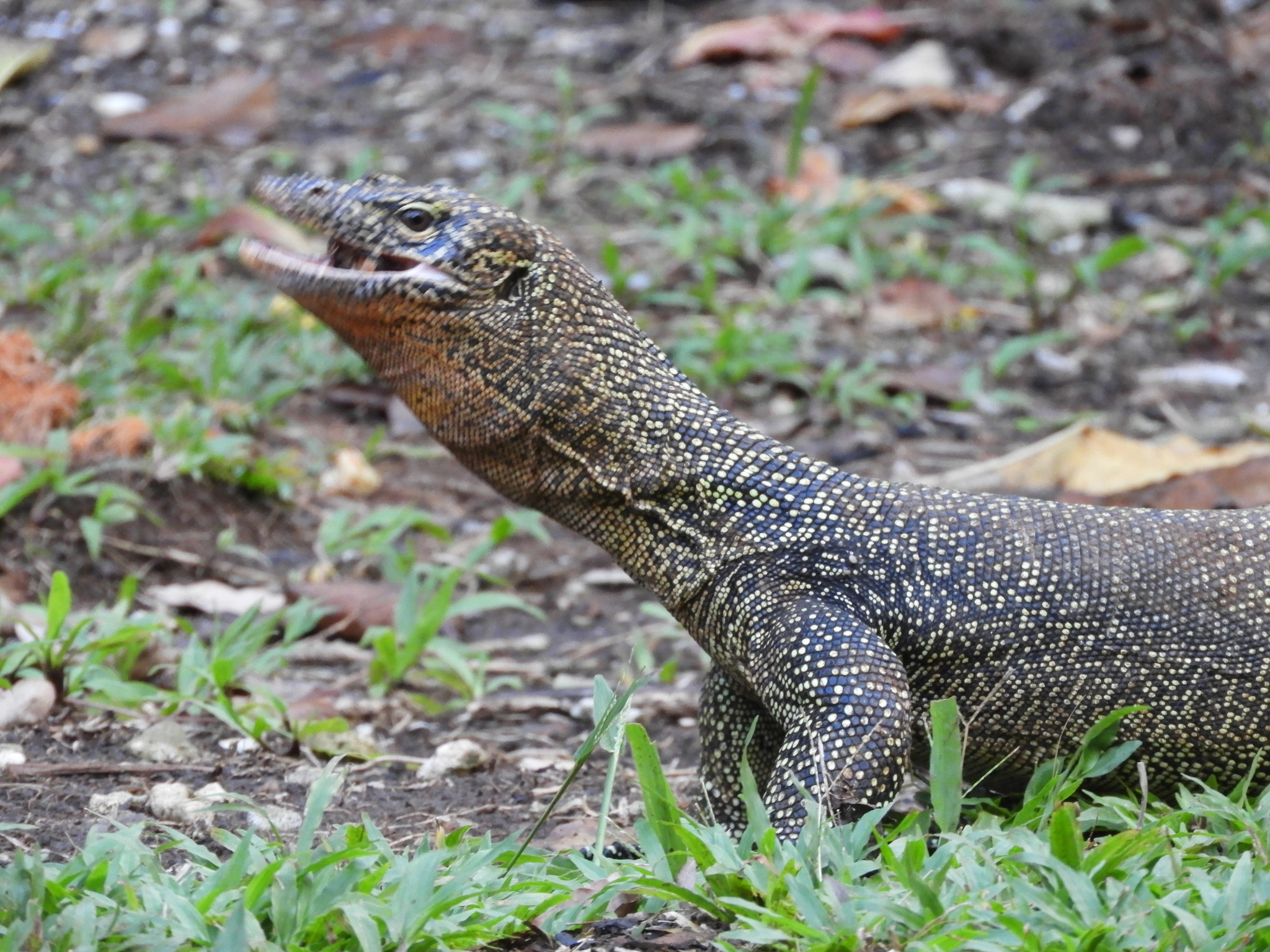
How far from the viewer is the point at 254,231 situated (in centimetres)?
820

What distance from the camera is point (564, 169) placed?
9.44 metres

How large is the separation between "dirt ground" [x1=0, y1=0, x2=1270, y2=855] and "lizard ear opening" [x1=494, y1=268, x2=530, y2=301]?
1373mm

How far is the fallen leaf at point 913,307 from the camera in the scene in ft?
27.3

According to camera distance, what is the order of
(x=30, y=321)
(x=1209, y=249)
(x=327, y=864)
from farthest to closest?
1. (x=1209, y=249)
2. (x=30, y=321)
3. (x=327, y=864)

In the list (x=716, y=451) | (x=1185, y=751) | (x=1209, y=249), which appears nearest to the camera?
(x=1185, y=751)

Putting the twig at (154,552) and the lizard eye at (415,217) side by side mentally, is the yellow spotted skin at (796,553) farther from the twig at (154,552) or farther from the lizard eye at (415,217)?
the twig at (154,552)

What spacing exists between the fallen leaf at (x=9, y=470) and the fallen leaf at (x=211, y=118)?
463 centimetres

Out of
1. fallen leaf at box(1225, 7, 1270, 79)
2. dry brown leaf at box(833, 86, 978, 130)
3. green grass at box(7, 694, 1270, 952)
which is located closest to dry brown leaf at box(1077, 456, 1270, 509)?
green grass at box(7, 694, 1270, 952)

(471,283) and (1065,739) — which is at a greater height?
(471,283)

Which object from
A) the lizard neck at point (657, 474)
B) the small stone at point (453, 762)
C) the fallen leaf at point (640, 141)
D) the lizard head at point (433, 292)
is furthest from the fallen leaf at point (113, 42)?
the small stone at point (453, 762)

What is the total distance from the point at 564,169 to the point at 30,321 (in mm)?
3375

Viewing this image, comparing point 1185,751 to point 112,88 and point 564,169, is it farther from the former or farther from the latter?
point 112,88

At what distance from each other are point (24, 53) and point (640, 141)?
12.3 feet

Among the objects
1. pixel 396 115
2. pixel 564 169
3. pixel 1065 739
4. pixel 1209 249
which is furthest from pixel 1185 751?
pixel 396 115
